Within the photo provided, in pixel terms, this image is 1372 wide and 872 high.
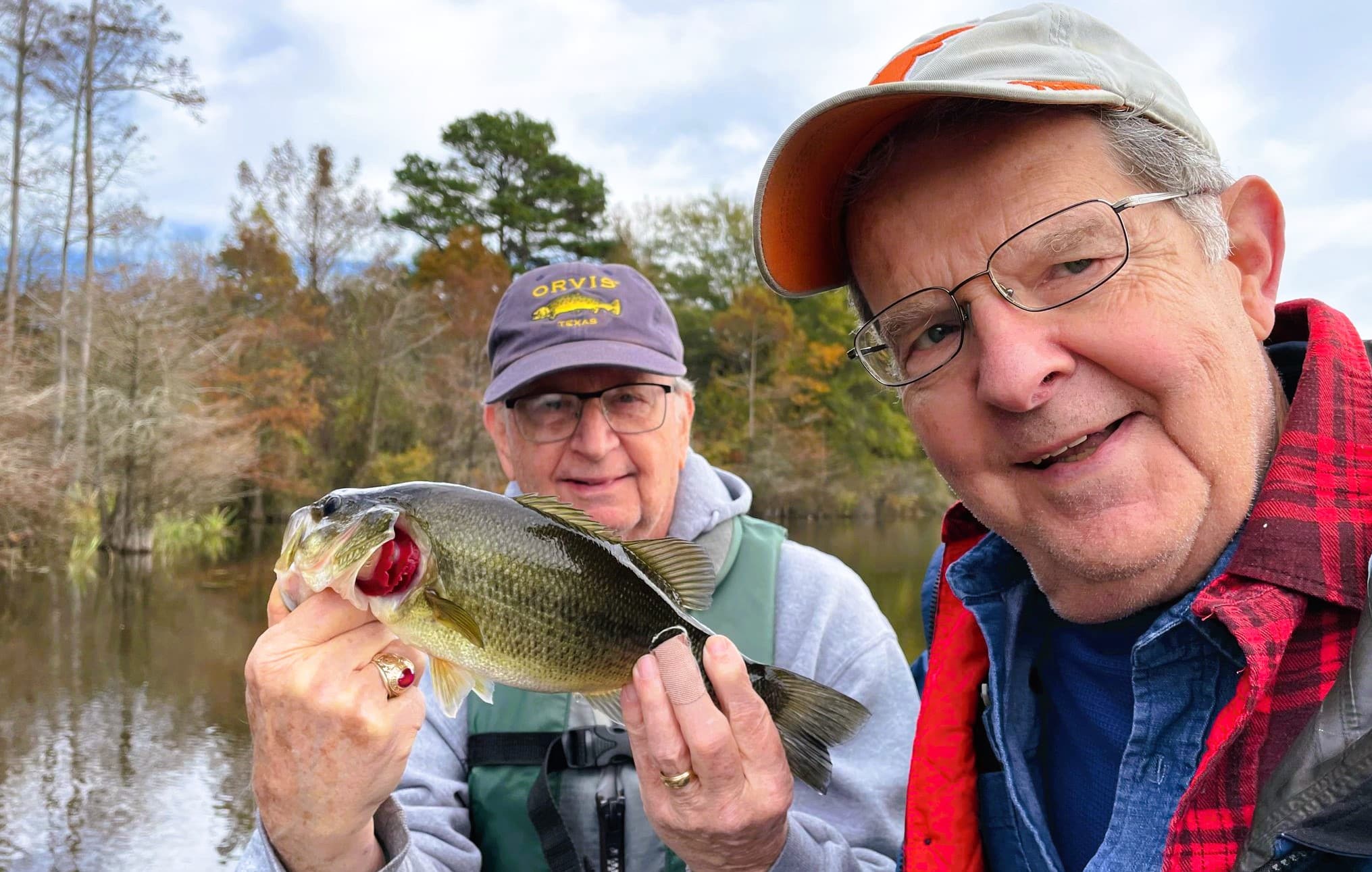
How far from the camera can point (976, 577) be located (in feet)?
6.29

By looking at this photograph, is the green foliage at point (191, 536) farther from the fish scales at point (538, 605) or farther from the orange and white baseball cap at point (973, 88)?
the orange and white baseball cap at point (973, 88)

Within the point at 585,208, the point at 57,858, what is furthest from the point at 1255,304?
the point at 585,208

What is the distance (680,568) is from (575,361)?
906 millimetres

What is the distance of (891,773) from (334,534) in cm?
159

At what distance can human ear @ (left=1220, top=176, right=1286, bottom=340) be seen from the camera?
5.29 ft

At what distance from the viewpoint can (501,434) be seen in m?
3.12

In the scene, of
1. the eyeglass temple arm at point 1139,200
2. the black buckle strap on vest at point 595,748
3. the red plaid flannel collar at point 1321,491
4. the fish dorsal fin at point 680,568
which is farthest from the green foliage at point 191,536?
the red plaid flannel collar at point 1321,491

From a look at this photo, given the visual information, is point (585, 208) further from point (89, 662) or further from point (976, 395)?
point (976, 395)

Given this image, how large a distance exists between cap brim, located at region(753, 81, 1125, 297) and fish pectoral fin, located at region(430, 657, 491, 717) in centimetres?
110

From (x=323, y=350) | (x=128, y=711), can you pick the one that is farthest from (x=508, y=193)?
(x=128, y=711)

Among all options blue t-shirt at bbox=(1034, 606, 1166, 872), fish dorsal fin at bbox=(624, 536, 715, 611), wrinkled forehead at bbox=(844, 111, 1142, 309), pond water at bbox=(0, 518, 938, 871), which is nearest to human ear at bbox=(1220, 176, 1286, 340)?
wrinkled forehead at bbox=(844, 111, 1142, 309)

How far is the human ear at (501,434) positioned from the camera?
3051mm

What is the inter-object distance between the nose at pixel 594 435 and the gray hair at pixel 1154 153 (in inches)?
58.7

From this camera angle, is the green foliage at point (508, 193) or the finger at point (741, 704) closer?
the finger at point (741, 704)
